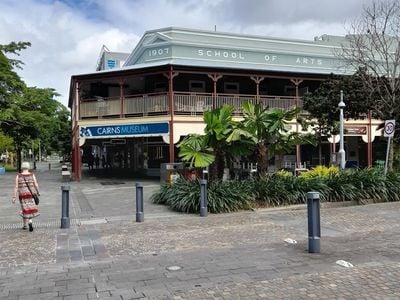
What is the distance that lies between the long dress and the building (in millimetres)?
12649

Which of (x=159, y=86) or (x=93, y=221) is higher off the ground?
(x=159, y=86)

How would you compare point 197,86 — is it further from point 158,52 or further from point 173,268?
point 173,268

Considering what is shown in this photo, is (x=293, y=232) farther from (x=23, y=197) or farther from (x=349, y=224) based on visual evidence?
(x=23, y=197)

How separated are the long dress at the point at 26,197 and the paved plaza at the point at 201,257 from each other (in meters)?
0.41

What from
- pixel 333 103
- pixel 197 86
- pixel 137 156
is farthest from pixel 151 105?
pixel 137 156

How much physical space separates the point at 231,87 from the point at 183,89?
295cm

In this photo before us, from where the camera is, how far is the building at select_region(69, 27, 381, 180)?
77.7 ft

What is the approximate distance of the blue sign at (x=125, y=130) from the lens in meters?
23.3

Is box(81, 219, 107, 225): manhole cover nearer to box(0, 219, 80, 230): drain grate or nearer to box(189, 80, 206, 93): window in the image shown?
box(0, 219, 80, 230): drain grate

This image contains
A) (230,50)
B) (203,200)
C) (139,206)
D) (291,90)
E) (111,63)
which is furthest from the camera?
(111,63)

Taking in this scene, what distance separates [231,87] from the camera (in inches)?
1125

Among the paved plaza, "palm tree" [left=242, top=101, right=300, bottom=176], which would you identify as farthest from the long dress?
"palm tree" [left=242, top=101, right=300, bottom=176]

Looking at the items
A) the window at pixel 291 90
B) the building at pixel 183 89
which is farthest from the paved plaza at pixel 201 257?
the window at pixel 291 90

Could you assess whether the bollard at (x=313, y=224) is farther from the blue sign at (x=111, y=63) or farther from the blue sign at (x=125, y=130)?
the blue sign at (x=111, y=63)
